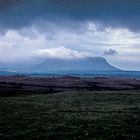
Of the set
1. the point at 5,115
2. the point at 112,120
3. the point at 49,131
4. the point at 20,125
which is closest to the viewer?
the point at 49,131

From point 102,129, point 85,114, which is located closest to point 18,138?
point 102,129

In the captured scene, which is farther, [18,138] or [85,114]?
[85,114]

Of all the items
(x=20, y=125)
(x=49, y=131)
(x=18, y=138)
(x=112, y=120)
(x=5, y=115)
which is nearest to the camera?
(x=18, y=138)

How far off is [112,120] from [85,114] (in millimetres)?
5959

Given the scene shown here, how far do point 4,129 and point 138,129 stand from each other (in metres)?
11.7

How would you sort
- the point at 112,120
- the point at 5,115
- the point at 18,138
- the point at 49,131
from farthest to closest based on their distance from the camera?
the point at 5,115, the point at 112,120, the point at 49,131, the point at 18,138

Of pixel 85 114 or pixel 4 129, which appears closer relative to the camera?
pixel 4 129

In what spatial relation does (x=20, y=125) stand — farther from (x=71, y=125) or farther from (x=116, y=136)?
(x=116, y=136)

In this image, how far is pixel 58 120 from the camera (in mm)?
36406

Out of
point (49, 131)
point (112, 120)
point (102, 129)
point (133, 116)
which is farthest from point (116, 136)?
point (133, 116)

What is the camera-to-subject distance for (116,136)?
27109mm

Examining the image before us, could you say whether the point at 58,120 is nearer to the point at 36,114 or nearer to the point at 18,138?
the point at 36,114

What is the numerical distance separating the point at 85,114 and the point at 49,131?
1273 cm

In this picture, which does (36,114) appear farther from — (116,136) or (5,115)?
(116,136)
